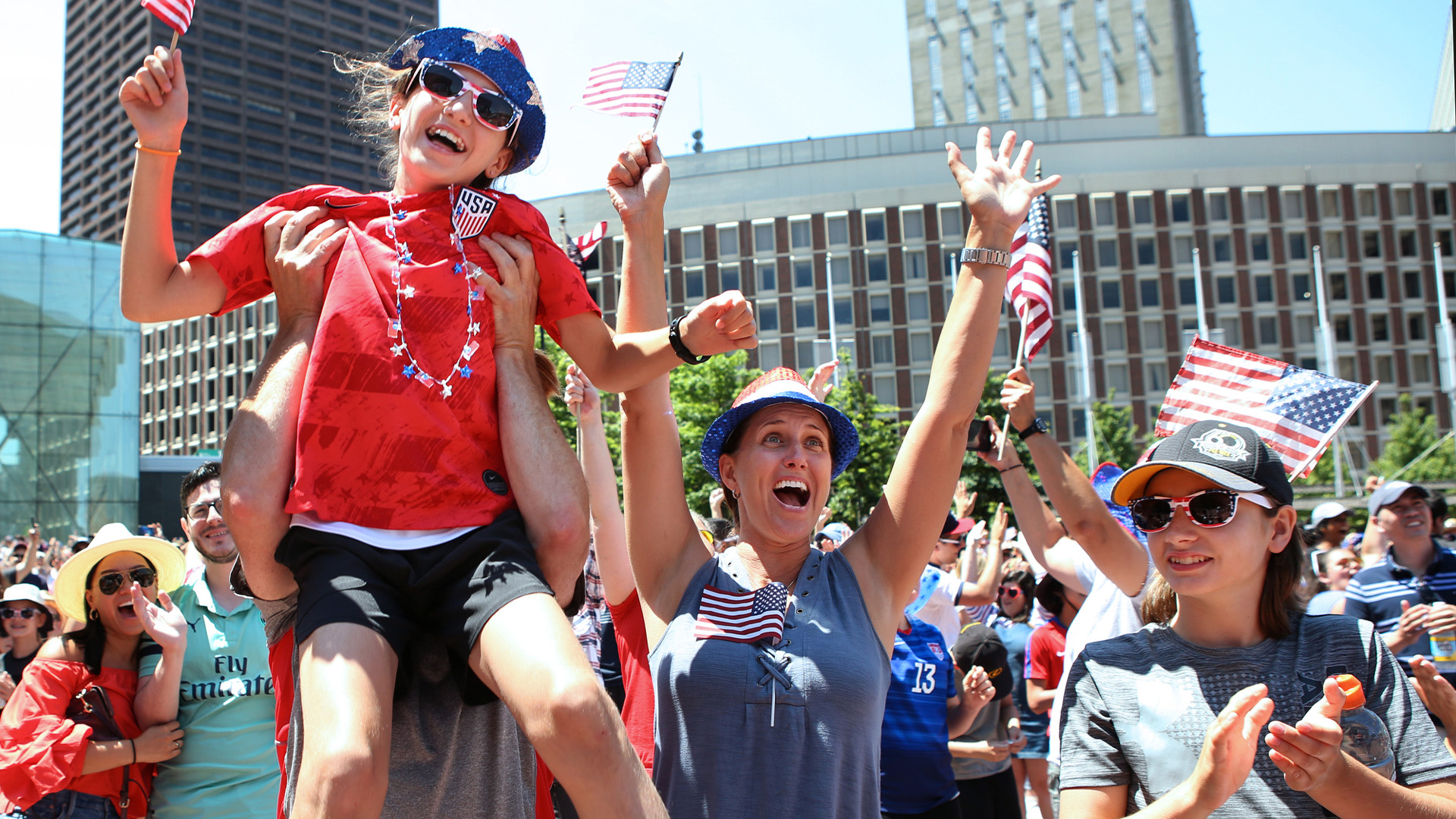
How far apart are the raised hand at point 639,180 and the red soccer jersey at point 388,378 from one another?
0.45m

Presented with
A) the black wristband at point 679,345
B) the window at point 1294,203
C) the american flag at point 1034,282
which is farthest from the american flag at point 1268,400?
the window at point 1294,203

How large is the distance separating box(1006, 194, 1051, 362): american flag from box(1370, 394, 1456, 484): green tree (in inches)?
2095

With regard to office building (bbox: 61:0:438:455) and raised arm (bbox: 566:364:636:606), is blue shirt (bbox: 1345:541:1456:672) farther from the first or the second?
office building (bbox: 61:0:438:455)

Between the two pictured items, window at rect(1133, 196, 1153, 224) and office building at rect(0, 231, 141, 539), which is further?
window at rect(1133, 196, 1153, 224)

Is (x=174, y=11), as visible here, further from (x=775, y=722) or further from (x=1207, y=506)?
(x=1207, y=506)

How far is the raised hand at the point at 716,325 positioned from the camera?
2.80 metres

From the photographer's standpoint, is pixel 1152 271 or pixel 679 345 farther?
pixel 1152 271

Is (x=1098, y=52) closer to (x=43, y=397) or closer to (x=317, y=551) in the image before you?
(x=43, y=397)

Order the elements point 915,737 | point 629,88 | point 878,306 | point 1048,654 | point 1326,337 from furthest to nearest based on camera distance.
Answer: point 878,306 → point 1326,337 → point 1048,654 → point 915,737 → point 629,88

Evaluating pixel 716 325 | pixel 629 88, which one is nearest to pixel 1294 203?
pixel 629 88

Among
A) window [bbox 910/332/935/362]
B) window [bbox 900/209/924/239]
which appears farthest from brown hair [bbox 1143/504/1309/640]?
window [bbox 900/209/924/239]

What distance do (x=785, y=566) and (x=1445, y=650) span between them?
4.05 metres

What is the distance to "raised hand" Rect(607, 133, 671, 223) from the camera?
331cm

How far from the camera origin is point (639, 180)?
3.38 metres
